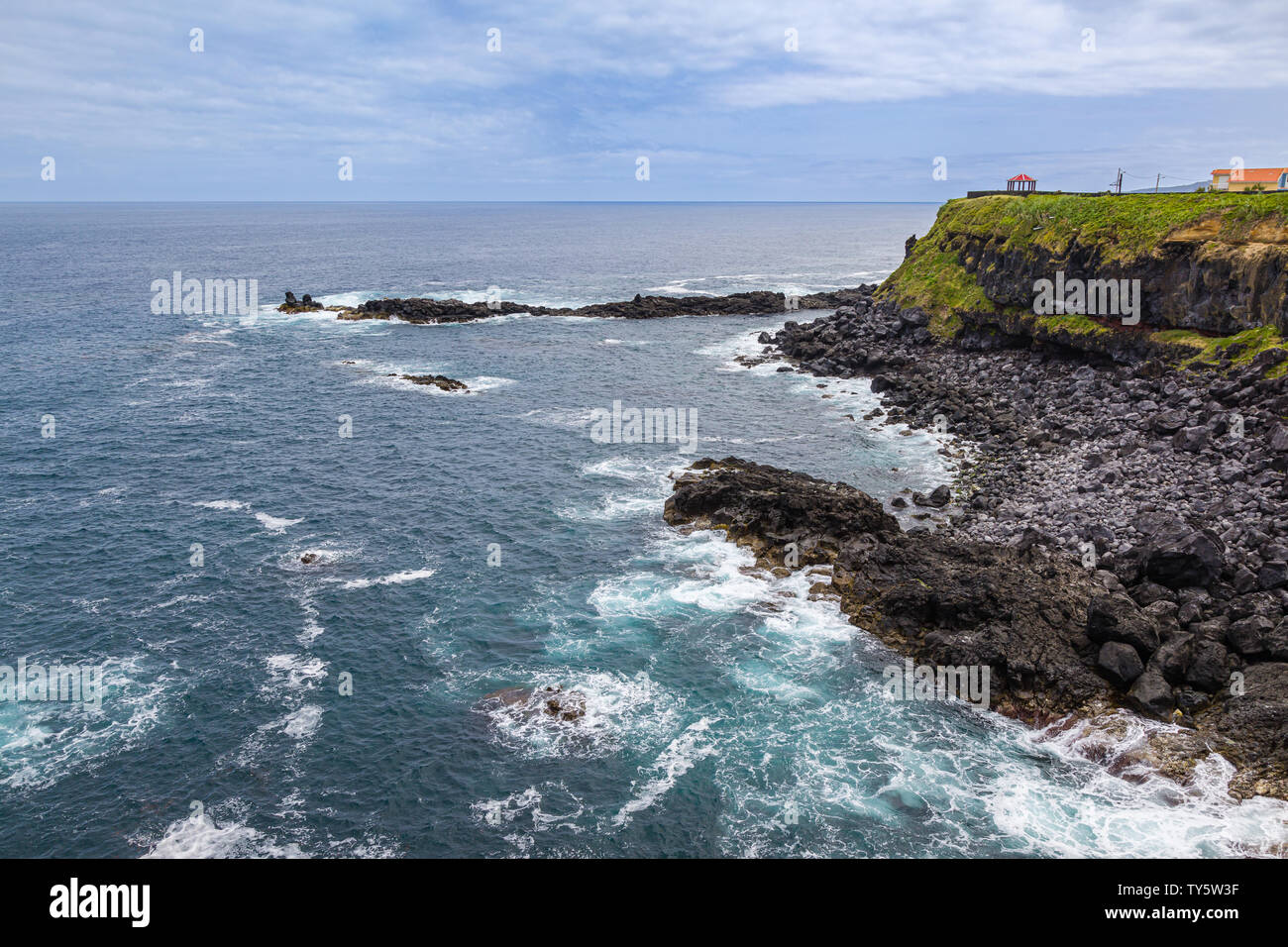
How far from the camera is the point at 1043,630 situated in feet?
131

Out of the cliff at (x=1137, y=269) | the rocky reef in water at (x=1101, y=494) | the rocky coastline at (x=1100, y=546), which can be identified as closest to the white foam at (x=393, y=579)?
the rocky coastline at (x=1100, y=546)

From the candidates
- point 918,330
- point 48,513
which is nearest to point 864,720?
point 48,513

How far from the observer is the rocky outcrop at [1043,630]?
34.2 meters

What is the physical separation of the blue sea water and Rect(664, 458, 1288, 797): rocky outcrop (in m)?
1.63

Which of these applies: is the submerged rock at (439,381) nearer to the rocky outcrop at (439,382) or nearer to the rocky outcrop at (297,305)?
the rocky outcrop at (439,382)

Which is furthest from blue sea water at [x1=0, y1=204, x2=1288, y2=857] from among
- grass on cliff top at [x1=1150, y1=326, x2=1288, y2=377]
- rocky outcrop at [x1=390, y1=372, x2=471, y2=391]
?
grass on cliff top at [x1=1150, y1=326, x2=1288, y2=377]

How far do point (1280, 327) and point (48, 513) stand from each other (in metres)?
91.0

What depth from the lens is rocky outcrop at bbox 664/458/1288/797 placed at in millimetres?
34219

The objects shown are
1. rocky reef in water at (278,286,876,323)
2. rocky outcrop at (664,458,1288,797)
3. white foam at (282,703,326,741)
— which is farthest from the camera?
rocky reef in water at (278,286,876,323)

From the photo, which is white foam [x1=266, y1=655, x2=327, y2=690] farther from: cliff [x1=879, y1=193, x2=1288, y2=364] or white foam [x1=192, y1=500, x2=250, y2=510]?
cliff [x1=879, y1=193, x2=1288, y2=364]

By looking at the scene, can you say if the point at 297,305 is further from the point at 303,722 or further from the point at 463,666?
the point at 303,722

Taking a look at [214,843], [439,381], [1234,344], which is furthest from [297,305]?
[1234,344]

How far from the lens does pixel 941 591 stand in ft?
141
